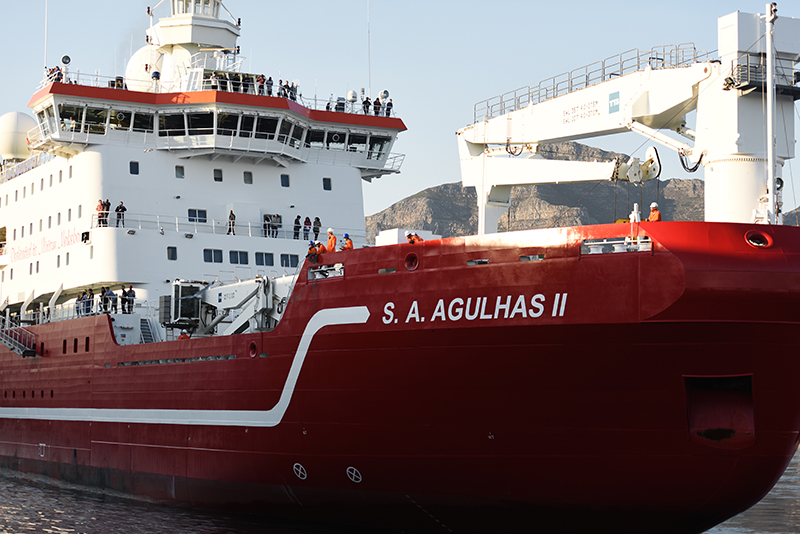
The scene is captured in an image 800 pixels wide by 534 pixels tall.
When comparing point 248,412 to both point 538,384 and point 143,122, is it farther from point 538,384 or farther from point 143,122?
point 143,122

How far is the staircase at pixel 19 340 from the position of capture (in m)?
21.2

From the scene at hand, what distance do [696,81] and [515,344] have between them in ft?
18.5

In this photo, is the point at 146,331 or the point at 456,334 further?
the point at 146,331

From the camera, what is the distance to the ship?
10.9 meters

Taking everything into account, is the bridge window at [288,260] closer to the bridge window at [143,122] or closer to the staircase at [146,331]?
the staircase at [146,331]

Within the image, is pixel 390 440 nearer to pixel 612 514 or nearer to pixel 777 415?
pixel 612 514

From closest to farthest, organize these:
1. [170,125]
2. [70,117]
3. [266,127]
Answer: [70,117], [266,127], [170,125]

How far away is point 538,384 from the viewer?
11.3m

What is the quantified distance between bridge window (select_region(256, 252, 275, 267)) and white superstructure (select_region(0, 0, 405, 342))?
0.03 m

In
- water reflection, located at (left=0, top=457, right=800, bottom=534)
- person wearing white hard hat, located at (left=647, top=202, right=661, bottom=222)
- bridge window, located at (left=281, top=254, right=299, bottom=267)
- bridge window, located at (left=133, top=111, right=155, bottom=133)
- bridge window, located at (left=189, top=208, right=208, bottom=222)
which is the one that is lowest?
water reflection, located at (left=0, top=457, right=800, bottom=534)

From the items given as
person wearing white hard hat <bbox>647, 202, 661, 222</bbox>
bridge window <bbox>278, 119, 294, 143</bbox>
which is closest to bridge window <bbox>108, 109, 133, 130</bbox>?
bridge window <bbox>278, 119, 294, 143</bbox>

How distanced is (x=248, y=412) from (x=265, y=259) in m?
6.52

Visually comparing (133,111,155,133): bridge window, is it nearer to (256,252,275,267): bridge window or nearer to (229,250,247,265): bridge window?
(229,250,247,265): bridge window

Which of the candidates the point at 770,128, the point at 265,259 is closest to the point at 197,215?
the point at 265,259
